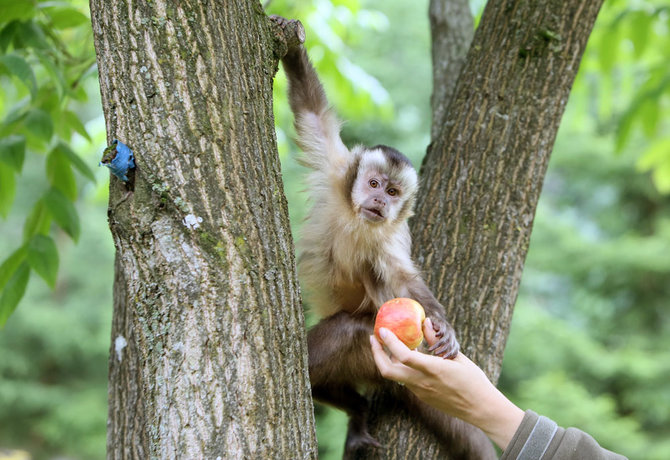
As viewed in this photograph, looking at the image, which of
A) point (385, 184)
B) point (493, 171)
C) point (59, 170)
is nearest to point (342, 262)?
point (385, 184)

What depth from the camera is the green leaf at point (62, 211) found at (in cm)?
285

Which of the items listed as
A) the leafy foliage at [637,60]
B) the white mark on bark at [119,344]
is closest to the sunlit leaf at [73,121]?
the white mark on bark at [119,344]

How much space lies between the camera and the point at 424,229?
→ 301 centimetres

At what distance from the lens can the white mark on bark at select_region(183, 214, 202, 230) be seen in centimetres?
179

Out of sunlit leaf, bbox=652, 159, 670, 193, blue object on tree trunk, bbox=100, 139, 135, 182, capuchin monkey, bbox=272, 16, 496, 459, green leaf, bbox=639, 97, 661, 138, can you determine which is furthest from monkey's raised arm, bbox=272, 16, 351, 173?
sunlit leaf, bbox=652, 159, 670, 193

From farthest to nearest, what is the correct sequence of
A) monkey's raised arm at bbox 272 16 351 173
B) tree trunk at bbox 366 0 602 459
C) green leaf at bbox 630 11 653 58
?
green leaf at bbox 630 11 653 58
monkey's raised arm at bbox 272 16 351 173
tree trunk at bbox 366 0 602 459

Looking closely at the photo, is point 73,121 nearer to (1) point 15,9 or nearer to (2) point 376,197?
(1) point 15,9

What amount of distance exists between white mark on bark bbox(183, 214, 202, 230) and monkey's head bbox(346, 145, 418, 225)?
63.7 inches

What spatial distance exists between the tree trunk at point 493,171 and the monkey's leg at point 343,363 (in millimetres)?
157

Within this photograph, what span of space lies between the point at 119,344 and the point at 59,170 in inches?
33.9

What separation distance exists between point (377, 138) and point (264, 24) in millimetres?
6531

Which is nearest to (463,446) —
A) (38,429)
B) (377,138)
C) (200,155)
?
(200,155)

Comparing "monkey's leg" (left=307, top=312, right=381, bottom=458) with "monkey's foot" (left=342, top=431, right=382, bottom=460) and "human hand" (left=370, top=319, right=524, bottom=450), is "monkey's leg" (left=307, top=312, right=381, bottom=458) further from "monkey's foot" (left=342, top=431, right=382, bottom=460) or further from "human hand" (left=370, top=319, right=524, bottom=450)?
"human hand" (left=370, top=319, right=524, bottom=450)

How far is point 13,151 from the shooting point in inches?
105
